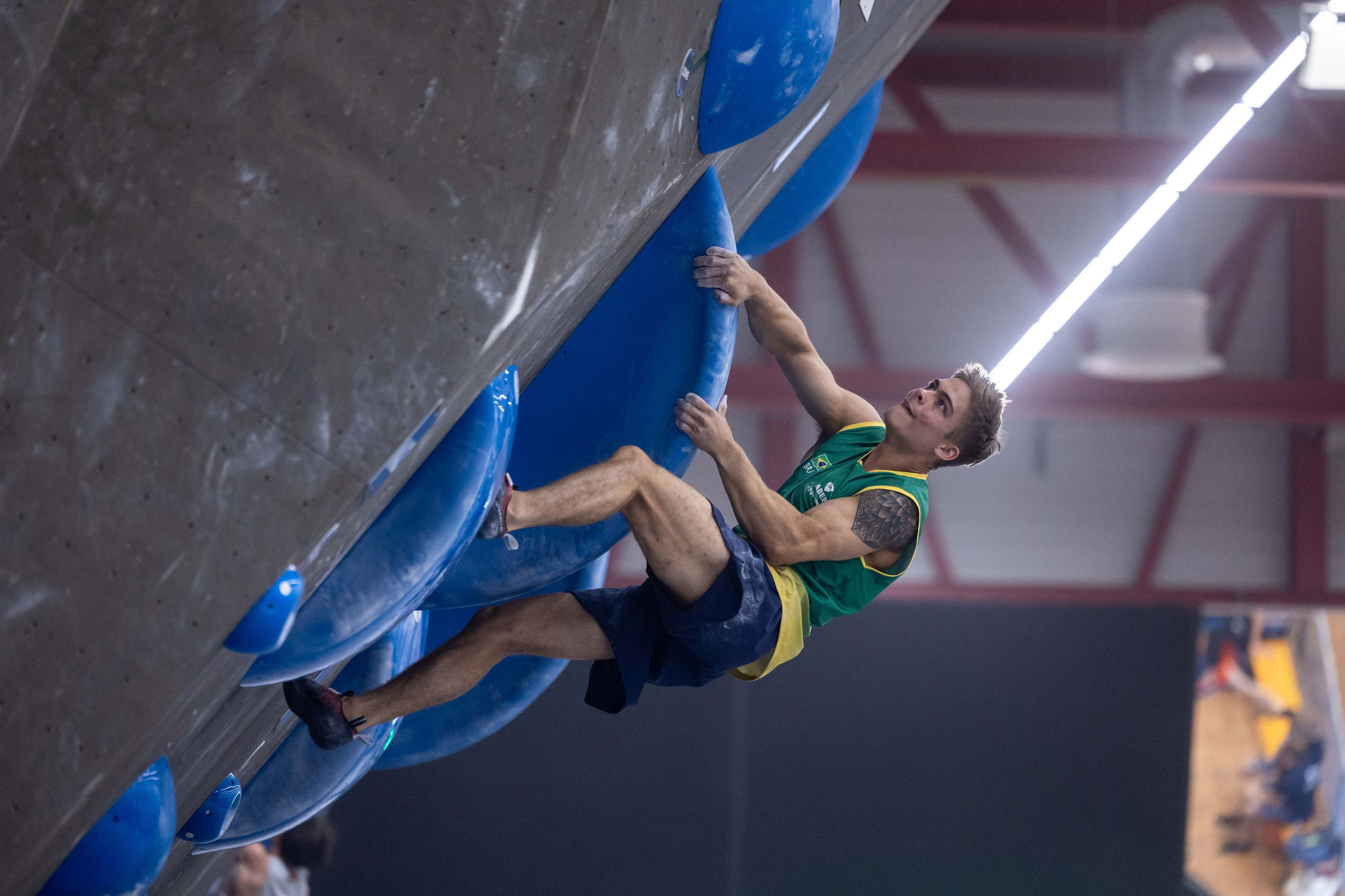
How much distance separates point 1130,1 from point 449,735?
10438 millimetres

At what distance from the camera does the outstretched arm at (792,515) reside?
279cm

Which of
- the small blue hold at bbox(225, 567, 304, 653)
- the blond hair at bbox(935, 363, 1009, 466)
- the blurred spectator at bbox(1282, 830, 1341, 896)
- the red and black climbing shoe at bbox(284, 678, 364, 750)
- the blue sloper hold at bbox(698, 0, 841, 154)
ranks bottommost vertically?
the blurred spectator at bbox(1282, 830, 1341, 896)

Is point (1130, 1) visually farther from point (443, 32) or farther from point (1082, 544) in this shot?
point (443, 32)

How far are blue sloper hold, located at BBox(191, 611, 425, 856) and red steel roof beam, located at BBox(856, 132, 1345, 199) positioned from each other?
6.67 metres

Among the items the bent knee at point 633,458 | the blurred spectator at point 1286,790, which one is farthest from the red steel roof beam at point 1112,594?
the bent knee at point 633,458

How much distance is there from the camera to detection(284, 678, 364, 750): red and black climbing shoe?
271 centimetres

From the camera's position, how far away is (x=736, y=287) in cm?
278

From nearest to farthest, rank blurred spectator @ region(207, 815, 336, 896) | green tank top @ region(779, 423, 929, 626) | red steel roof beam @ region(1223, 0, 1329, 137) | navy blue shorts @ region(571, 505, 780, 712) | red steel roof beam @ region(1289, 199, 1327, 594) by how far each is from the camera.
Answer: navy blue shorts @ region(571, 505, 780, 712), green tank top @ region(779, 423, 929, 626), blurred spectator @ region(207, 815, 336, 896), red steel roof beam @ region(1223, 0, 1329, 137), red steel roof beam @ region(1289, 199, 1327, 594)

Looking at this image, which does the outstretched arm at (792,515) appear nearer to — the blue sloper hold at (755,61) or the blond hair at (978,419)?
the blond hair at (978,419)

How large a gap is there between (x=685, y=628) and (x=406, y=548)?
0.81 metres

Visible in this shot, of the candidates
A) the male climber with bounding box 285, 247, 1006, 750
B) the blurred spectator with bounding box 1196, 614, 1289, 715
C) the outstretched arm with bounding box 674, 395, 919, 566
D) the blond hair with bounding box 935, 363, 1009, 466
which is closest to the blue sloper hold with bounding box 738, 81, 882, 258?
the male climber with bounding box 285, 247, 1006, 750

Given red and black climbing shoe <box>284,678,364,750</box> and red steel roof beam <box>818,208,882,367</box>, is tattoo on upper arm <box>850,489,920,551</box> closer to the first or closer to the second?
red and black climbing shoe <box>284,678,364,750</box>

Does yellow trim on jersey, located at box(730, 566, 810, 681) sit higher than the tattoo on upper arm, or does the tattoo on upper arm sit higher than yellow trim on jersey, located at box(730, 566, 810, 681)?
the tattoo on upper arm

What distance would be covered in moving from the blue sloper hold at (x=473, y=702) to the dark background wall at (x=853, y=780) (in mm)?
2969
